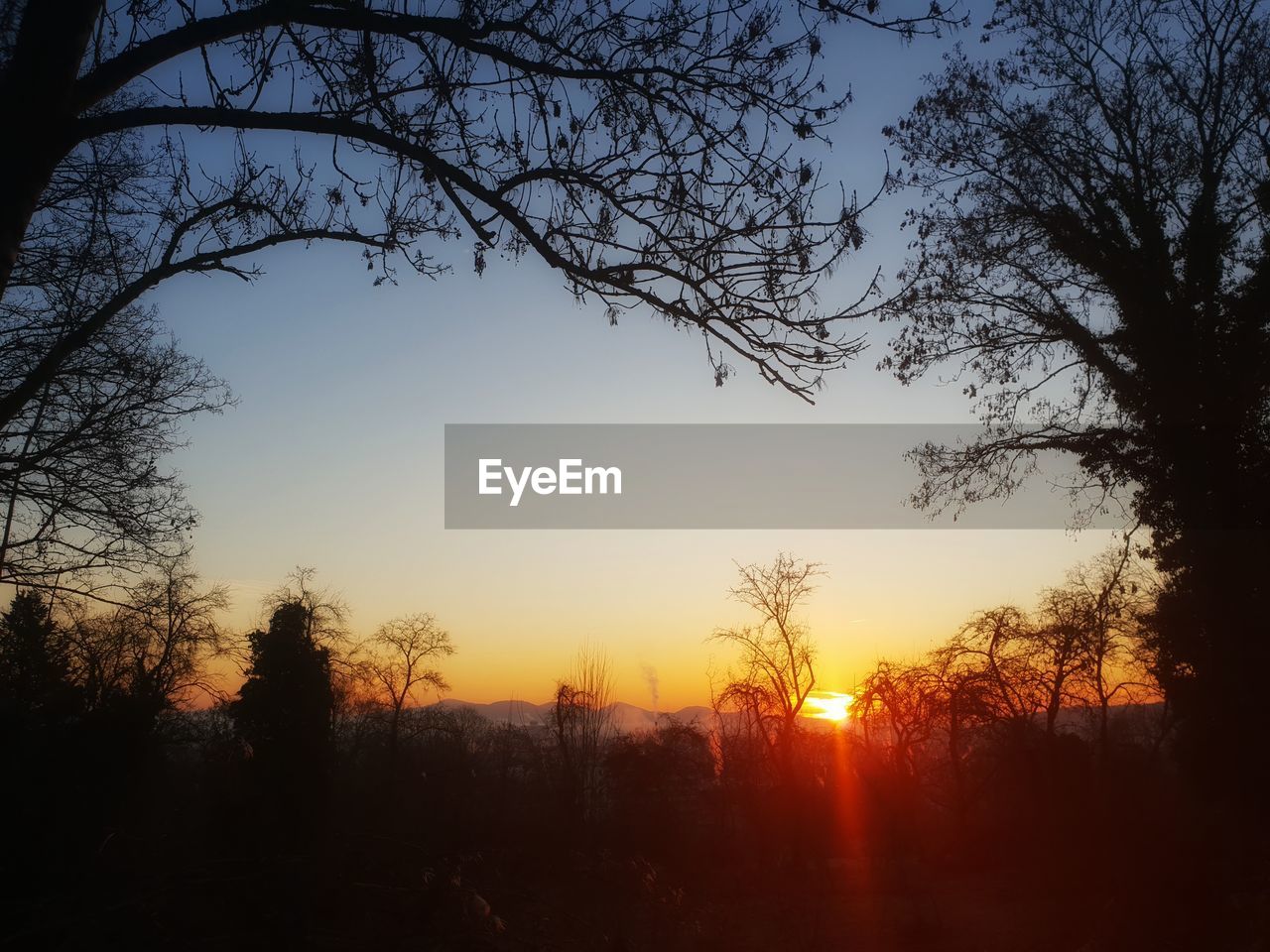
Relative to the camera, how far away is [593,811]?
88.5ft

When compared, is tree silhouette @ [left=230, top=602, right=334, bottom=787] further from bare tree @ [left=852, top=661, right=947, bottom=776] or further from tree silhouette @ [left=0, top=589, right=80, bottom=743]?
bare tree @ [left=852, top=661, right=947, bottom=776]

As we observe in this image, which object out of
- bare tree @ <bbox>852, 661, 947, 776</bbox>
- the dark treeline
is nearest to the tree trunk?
the dark treeline

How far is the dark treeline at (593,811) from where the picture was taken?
2738 millimetres

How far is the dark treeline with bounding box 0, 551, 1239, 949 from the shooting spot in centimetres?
274

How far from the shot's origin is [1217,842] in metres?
12.0

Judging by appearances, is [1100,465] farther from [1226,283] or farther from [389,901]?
[389,901]

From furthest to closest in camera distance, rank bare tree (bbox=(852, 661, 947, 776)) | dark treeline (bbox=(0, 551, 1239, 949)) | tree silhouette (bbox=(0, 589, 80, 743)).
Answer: bare tree (bbox=(852, 661, 947, 776)) → tree silhouette (bbox=(0, 589, 80, 743)) → dark treeline (bbox=(0, 551, 1239, 949))

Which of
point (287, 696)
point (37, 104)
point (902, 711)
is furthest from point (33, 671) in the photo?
point (902, 711)

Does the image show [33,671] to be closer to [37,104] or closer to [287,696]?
[37,104]

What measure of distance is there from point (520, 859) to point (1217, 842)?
12.2 meters

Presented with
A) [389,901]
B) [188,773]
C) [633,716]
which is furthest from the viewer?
[633,716]

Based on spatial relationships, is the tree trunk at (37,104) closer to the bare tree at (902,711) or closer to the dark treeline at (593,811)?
the dark treeline at (593,811)

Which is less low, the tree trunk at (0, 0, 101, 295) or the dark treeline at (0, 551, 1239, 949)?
the tree trunk at (0, 0, 101, 295)

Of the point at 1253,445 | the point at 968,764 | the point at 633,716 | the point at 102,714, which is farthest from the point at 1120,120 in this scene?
the point at 633,716
